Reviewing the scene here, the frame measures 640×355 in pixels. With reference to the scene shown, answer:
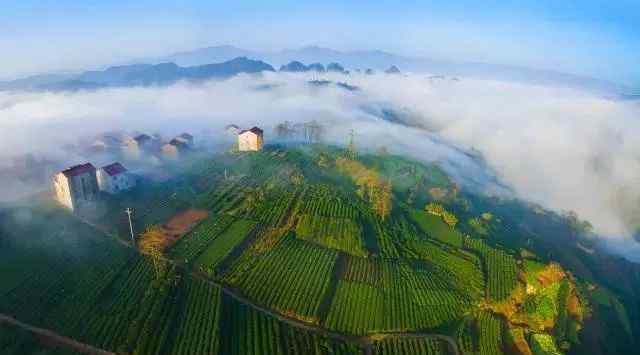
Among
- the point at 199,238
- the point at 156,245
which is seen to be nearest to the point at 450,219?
the point at 199,238

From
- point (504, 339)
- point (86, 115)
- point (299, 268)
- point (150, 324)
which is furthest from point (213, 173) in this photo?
point (86, 115)

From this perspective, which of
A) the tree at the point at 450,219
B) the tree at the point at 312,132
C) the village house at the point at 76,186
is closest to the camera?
the village house at the point at 76,186

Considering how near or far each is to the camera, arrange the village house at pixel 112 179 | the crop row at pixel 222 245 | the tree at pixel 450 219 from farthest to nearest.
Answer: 1. the tree at pixel 450 219
2. the village house at pixel 112 179
3. the crop row at pixel 222 245

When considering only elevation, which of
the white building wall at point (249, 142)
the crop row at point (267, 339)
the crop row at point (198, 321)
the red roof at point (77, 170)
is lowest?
the crop row at point (267, 339)

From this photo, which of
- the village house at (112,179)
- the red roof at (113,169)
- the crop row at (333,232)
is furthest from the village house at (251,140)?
the crop row at (333,232)

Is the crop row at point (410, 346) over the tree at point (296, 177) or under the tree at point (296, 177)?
under

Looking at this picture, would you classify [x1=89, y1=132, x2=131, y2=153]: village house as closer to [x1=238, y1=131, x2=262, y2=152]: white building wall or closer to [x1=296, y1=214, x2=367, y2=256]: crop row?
[x1=238, y1=131, x2=262, y2=152]: white building wall

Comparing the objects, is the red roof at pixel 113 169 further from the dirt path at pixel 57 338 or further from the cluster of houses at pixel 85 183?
the dirt path at pixel 57 338

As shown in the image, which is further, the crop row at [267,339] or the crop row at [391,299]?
the crop row at [391,299]
